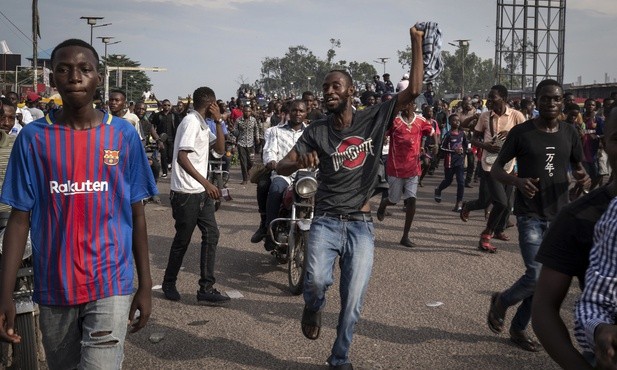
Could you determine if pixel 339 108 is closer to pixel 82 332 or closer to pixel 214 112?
pixel 214 112

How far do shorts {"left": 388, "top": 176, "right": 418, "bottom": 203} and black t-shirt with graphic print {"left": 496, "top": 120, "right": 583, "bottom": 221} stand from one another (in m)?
4.03

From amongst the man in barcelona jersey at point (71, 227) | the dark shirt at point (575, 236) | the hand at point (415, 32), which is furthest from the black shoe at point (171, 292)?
the dark shirt at point (575, 236)

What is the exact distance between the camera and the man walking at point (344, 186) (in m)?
4.68

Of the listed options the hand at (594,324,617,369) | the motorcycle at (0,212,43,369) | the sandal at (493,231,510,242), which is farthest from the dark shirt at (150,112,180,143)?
the hand at (594,324,617,369)

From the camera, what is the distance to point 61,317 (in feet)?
9.78

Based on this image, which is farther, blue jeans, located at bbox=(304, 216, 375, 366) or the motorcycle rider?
the motorcycle rider

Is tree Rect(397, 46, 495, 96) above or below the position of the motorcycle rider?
above

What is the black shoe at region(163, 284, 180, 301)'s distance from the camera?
671 centimetres

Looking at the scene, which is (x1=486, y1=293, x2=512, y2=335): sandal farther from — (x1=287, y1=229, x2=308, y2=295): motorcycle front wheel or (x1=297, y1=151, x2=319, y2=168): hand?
(x1=287, y1=229, x2=308, y2=295): motorcycle front wheel

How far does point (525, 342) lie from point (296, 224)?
262 cm

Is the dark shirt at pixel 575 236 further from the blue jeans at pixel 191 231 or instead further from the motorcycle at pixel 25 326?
the blue jeans at pixel 191 231

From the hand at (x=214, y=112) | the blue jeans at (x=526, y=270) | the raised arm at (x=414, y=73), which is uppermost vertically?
the raised arm at (x=414, y=73)

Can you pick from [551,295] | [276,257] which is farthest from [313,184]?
[551,295]

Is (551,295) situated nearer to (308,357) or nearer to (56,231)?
(56,231)
